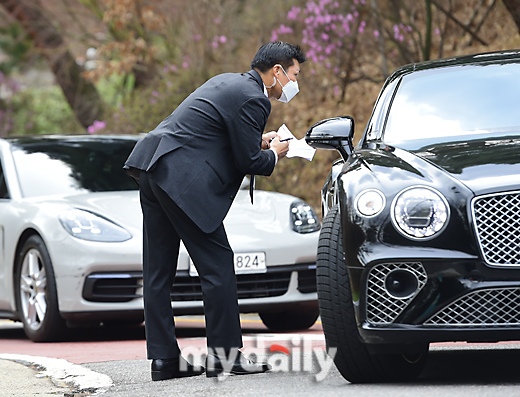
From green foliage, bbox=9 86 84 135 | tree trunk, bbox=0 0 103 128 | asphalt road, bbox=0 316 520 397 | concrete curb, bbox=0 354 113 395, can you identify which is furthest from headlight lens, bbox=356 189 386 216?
green foliage, bbox=9 86 84 135

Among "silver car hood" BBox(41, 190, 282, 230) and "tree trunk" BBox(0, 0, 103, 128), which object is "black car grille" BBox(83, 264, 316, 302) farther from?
"tree trunk" BBox(0, 0, 103, 128)

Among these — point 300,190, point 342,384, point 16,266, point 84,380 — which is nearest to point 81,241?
point 16,266

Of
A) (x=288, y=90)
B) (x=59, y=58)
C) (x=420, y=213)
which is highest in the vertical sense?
(x=59, y=58)

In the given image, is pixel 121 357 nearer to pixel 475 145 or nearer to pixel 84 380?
pixel 84 380

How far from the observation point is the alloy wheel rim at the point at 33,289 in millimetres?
6375

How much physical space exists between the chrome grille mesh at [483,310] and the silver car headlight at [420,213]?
0.96ft

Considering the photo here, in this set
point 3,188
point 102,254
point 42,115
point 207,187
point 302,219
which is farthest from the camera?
point 42,115

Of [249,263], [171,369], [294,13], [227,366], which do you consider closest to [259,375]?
[227,366]

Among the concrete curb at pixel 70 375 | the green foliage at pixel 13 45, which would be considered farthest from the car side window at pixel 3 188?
the green foliage at pixel 13 45

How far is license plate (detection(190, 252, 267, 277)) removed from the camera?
6.23m

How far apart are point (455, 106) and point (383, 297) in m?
1.53

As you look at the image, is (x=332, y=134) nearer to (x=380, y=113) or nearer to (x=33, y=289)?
(x=380, y=113)

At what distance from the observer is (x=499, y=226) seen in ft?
11.7
